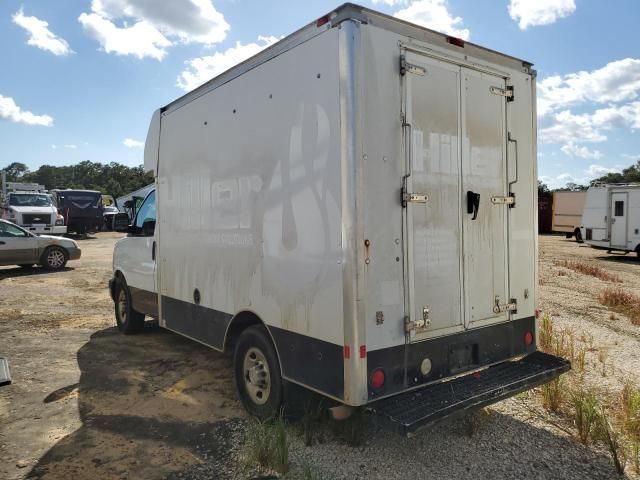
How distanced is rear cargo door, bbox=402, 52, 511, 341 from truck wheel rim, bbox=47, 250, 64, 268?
13.7 m

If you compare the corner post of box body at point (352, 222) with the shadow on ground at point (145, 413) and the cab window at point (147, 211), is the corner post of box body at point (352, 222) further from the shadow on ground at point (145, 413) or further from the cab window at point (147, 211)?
the cab window at point (147, 211)

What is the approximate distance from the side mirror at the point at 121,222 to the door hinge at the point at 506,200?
191 inches

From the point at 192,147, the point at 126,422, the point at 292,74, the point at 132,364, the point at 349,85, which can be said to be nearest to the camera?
the point at 349,85

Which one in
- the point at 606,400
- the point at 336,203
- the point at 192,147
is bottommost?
the point at 606,400

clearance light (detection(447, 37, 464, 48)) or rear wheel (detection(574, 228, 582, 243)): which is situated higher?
clearance light (detection(447, 37, 464, 48))

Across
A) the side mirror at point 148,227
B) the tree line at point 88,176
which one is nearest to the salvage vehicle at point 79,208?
the side mirror at point 148,227

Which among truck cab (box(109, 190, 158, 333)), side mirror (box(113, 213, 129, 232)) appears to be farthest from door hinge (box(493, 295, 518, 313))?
side mirror (box(113, 213, 129, 232))

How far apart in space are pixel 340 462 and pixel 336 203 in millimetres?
1886

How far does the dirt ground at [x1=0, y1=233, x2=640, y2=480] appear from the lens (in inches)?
143

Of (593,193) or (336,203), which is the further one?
(593,193)

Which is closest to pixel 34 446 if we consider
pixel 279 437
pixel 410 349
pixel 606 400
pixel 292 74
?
pixel 279 437

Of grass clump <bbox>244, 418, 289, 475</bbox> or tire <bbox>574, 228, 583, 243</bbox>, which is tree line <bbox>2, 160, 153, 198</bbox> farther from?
grass clump <bbox>244, 418, 289, 475</bbox>

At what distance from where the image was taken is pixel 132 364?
6.07m

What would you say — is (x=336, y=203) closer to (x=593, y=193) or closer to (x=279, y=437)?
(x=279, y=437)
